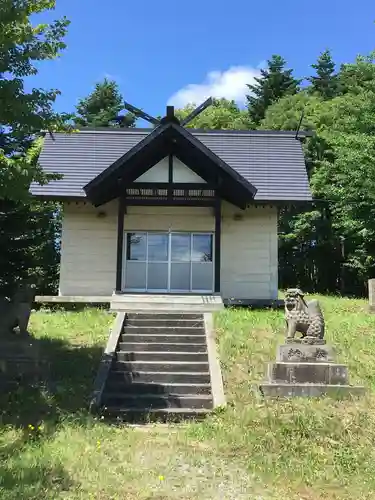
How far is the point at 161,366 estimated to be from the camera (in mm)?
9797

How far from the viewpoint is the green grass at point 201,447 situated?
209 inches

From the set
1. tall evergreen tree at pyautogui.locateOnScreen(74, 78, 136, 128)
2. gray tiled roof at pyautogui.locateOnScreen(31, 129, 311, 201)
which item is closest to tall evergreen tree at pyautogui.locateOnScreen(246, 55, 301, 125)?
tall evergreen tree at pyautogui.locateOnScreen(74, 78, 136, 128)

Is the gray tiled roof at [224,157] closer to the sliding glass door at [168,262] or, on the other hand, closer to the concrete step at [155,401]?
the sliding glass door at [168,262]

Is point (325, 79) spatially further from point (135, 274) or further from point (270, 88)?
point (135, 274)

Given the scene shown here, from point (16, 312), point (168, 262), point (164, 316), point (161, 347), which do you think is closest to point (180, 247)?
point (168, 262)

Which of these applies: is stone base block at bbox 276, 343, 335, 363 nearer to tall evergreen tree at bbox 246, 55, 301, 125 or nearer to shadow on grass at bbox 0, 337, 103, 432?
shadow on grass at bbox 0, 337, 103, 432

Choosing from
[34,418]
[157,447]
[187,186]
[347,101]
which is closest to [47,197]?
[187,186]

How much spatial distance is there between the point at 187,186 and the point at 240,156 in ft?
13.2

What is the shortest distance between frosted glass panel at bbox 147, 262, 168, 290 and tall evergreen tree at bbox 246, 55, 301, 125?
28.0 metres

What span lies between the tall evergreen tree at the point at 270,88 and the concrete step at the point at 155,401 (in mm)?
35467

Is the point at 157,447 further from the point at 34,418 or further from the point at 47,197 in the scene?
the point at 47,197

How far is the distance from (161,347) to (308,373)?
11.3ft

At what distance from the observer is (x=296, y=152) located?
1870 cm

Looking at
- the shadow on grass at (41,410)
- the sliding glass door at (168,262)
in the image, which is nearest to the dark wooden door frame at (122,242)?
the sliding glass door at (168,262)
